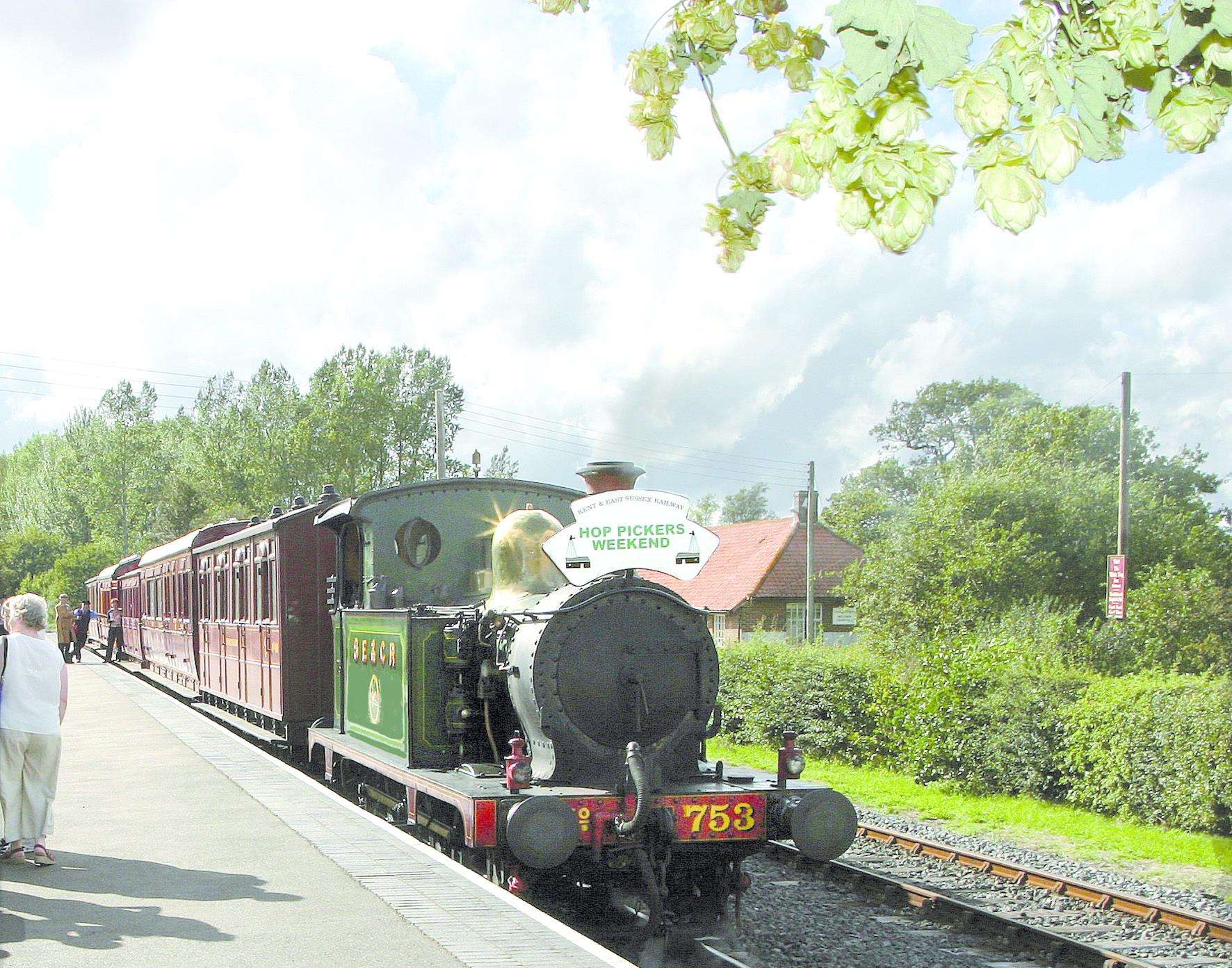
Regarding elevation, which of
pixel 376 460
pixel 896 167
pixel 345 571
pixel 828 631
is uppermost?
pixel 376 460

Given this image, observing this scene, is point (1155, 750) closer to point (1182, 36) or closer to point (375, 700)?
point (375, 700)

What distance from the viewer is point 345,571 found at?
10.5 m

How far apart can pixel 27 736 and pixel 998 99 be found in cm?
692

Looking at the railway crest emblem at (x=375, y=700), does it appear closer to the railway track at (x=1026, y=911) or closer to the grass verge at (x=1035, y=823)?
the railway track at (x=1026, y=911)

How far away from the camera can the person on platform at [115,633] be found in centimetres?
3428

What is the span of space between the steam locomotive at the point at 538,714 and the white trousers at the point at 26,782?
2.23 metres

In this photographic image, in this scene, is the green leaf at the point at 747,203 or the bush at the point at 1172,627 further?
the bush at the point at 1172,627

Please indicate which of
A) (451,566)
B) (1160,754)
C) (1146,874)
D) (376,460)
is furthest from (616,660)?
(376,460)

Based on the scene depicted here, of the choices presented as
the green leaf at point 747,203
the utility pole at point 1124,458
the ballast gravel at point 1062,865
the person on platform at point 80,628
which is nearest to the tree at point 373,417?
the person on platform at point 80,628

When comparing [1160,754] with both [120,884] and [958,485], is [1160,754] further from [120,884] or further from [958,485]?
[958,485]

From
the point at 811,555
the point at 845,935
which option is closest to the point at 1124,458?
the point at 811,555

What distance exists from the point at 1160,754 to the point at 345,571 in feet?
24.9

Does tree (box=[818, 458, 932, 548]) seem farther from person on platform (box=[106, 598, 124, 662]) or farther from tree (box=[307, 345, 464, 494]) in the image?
person on platform (box=[106, 598, 124, 662])

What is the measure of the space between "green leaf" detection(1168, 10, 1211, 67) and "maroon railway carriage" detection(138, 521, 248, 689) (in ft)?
61.1
